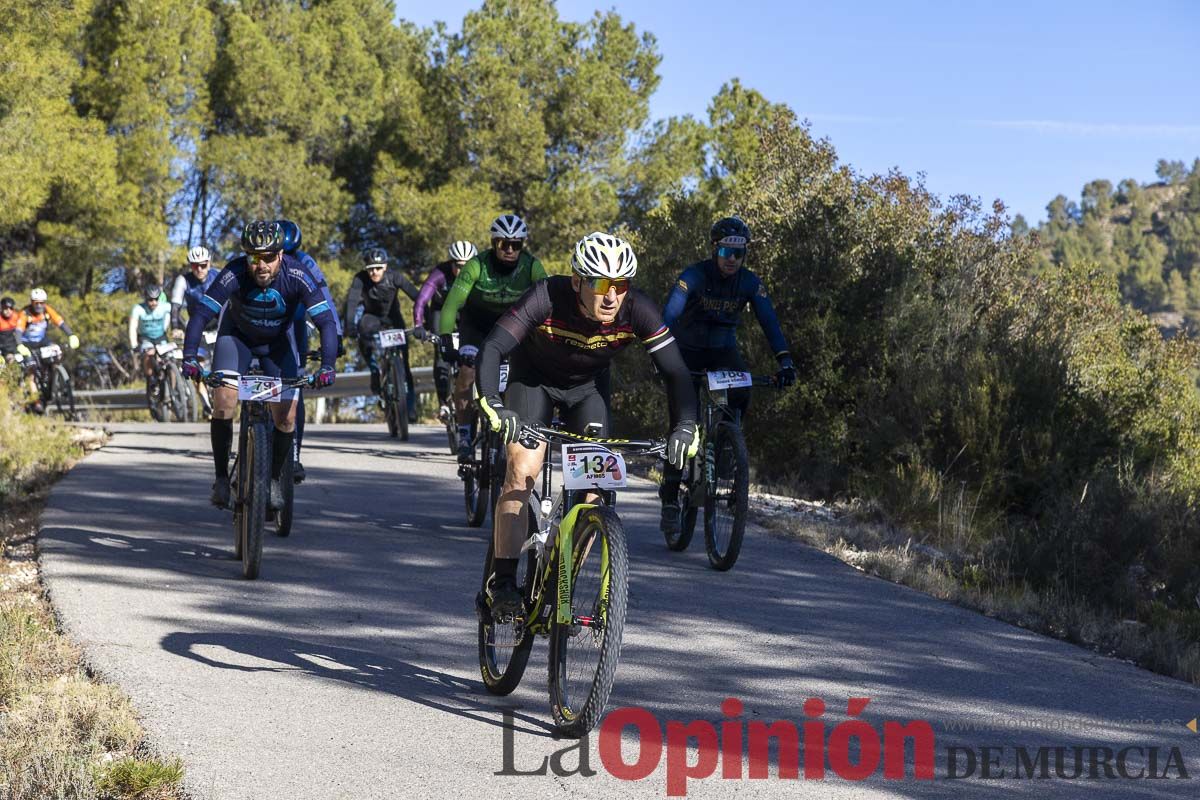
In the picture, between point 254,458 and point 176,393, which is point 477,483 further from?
point 176,393

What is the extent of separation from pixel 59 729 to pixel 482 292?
619 cm

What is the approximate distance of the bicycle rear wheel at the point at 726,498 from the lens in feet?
29.6

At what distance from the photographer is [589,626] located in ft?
18.0

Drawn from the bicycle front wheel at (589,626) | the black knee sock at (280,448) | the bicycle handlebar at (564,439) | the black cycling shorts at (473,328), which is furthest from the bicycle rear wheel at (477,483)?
the bicycle front wheel at (589,626)

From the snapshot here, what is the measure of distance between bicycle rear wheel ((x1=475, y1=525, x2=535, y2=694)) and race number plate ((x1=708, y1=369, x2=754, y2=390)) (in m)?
3.18

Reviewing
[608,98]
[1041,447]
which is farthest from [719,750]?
[608,98]

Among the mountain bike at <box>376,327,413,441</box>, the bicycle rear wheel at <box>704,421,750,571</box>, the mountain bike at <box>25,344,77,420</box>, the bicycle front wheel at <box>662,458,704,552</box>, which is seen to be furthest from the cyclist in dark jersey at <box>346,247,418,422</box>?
the mountain bike at <box>25,344,77,420</box>

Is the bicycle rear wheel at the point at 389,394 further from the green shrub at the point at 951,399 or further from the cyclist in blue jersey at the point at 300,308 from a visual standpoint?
the cyclist in blue jersey at the point at 300,308

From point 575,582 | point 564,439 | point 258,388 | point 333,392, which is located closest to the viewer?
point 575,582

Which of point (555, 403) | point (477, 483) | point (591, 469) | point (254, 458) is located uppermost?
point (555, 403)

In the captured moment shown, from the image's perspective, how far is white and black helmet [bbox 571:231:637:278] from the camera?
6.01 meters

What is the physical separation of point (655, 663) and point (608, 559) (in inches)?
64.9

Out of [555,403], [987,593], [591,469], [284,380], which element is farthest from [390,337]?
[591,469]

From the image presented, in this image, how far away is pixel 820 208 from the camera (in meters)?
16.3
